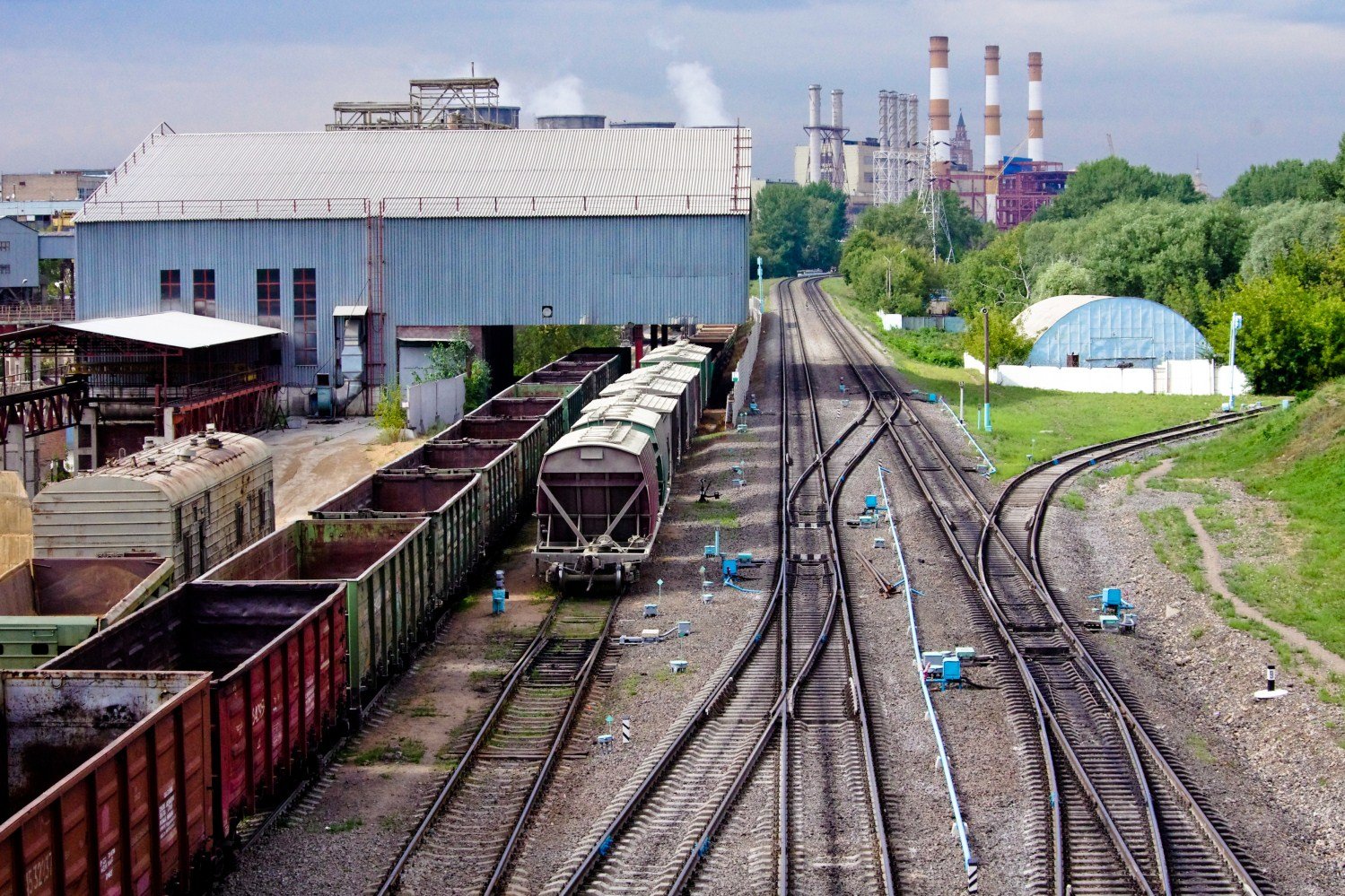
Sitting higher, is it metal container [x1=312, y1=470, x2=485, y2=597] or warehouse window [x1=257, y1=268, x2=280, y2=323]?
warehouse window [x1=257, y1=268, x2=280, y2=323]

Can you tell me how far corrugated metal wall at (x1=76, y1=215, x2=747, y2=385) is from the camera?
51438 mm

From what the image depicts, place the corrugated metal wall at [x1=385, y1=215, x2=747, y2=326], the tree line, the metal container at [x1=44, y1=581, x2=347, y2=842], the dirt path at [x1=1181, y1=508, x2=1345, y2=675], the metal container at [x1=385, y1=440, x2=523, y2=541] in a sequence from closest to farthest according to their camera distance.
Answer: the metal container at [x1=44, y1=581, x2=347, y2=842]
the dirt path at [x1=1181, y1=508, x2=1345, y2=675]
the metal container at [x1=385, y1=440, x2=523, y2=541]
the corrugated metal wall at [x1=385, y1=215, x2=747, y2=326]
the tree line

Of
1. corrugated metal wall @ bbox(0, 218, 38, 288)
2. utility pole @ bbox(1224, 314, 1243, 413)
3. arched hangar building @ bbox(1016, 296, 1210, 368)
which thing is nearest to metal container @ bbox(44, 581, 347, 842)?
utility pole @ bbox(1224, 314, 1243, 413)

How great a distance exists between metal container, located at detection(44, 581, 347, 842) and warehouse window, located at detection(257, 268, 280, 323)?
122 feet

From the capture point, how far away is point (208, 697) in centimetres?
1332

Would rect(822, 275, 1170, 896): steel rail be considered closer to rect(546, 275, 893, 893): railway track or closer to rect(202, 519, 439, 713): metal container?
rect(546, 275, 893, 893): railway track

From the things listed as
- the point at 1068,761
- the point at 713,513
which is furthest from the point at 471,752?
the point at 713,513

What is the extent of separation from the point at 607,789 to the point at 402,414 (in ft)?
99.5

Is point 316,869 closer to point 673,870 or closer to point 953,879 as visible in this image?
point 673,870

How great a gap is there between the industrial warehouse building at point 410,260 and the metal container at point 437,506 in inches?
997

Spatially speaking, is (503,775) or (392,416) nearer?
(503,775)

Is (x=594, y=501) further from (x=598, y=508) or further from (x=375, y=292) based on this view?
(x=375, y=292)

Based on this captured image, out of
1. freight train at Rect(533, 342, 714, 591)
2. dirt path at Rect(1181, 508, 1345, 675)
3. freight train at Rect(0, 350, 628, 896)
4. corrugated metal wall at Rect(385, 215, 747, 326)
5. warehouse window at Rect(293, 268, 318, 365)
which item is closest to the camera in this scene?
freight train at Rect(0, 350, 628, 896)

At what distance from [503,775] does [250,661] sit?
3.84 m
